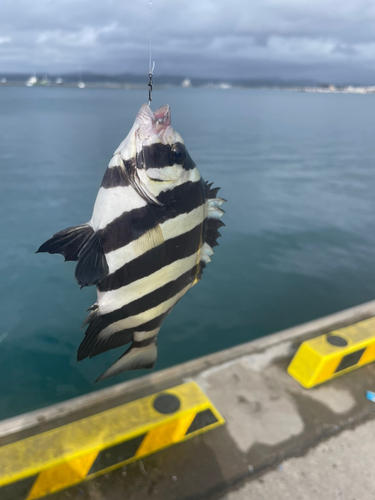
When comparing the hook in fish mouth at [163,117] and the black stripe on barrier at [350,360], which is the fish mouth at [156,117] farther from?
the black stripe on barrier at [350,360]

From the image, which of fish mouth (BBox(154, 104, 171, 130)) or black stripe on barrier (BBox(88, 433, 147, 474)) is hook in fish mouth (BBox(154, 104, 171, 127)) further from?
black stripe on barrier (BBox(88, 433, 147, 474))

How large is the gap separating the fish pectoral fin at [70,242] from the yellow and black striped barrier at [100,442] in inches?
56.0

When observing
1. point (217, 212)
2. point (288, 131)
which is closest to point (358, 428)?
point (217, 212)

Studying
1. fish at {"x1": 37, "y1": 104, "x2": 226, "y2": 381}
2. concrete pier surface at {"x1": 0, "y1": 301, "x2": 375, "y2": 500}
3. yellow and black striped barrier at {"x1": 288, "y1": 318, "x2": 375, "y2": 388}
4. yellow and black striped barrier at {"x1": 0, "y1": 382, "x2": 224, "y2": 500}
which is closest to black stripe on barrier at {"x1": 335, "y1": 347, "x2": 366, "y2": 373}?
yellow and black striped barrier at {"x1": 288, "y1": 318, "x2": 375, "y2": 388}

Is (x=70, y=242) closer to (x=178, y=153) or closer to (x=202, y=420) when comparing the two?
(x=178, y=153)

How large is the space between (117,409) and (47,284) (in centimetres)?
424

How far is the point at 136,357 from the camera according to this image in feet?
7.29

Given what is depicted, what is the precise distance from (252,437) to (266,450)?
141 mm

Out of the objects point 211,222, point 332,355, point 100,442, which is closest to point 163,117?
point 211,222

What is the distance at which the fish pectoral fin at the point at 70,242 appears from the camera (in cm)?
178

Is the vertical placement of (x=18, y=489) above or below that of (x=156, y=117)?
below

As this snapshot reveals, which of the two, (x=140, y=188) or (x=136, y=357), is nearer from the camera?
(x=140, y=188)

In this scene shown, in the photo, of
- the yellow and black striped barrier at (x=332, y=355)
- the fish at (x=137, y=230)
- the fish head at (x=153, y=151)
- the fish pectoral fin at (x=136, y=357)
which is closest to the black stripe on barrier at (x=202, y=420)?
the fish pectoral fin at (x=136, y=357)

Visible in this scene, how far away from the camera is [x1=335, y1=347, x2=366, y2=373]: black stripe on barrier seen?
11.5ft
